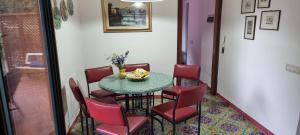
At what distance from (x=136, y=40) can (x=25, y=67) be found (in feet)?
7.14

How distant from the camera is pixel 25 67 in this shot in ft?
5.85

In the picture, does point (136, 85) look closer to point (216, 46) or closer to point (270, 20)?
point (270, 20)

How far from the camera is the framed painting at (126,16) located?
11.5 feet

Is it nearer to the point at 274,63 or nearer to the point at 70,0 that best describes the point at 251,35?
the point at 274,63

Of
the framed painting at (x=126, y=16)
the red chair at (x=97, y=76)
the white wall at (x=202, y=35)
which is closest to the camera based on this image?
the red chair at (x=97, y=76)

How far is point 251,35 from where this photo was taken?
9.83 ft

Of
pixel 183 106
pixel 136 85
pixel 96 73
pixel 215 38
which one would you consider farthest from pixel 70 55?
pixel 215 38

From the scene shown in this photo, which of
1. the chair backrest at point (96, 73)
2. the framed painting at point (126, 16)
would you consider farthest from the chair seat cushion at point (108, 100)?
the framed painting at point (126, 16)

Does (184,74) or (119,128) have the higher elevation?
(184,74)

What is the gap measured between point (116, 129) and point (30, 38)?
1190 mm

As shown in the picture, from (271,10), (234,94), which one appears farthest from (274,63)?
(234,94)

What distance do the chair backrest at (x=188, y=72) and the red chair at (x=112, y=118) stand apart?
1326mm

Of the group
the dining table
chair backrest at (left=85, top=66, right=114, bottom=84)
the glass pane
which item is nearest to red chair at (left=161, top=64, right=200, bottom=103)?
the dining table

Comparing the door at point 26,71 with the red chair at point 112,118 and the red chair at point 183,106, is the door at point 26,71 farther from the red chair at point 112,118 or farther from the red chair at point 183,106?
the red chair at point 183,106
